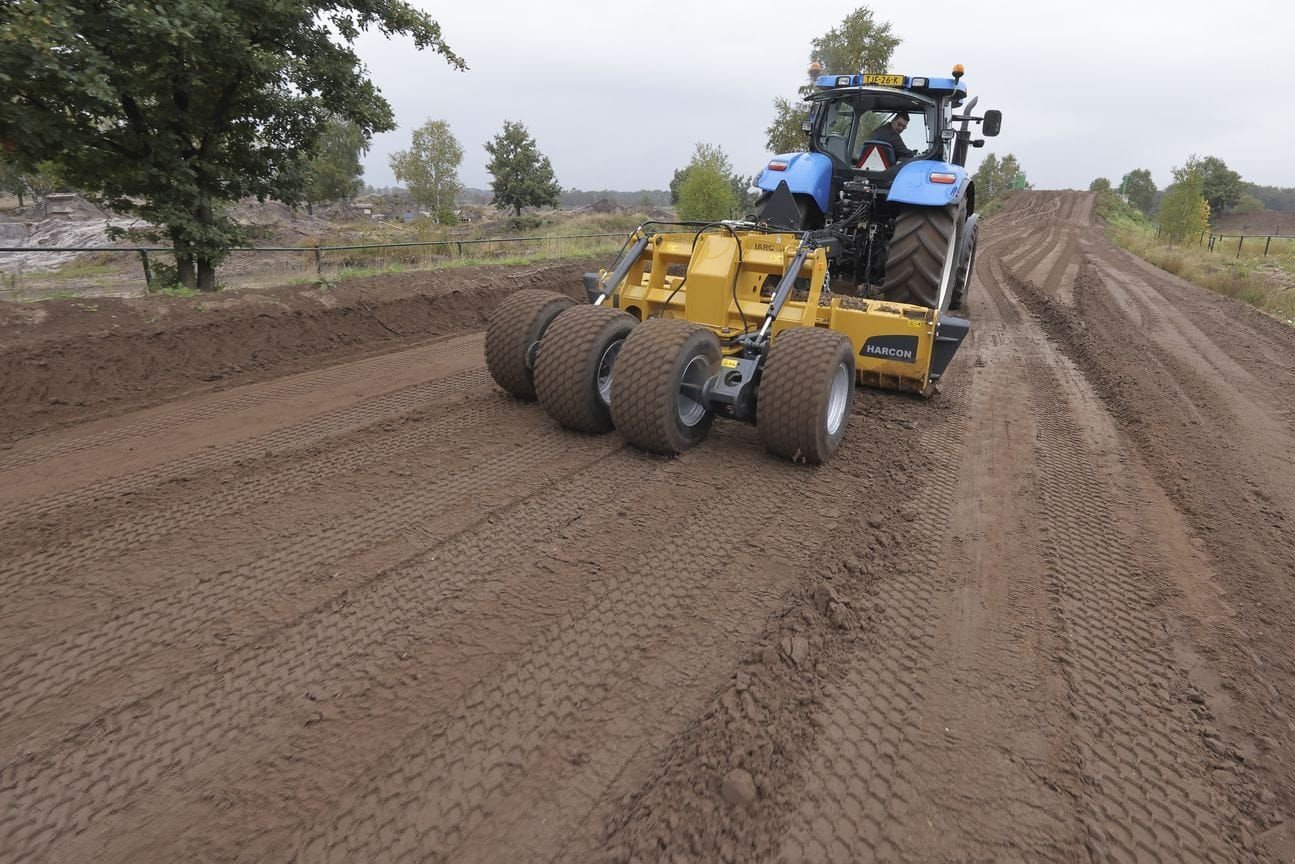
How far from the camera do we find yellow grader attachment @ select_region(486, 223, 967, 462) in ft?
14.0

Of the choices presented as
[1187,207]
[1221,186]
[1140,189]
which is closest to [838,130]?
[1187,207]

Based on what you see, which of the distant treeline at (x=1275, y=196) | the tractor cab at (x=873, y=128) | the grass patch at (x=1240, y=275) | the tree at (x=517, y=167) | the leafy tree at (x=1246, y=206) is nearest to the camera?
the tractor cab at (x=873, y=128)

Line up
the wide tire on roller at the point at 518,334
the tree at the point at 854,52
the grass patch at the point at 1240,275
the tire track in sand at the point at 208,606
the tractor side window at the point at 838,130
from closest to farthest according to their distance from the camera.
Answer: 1. the tire track in sand at the point at 208,606
2. the wide tire on roller at the point at 518,334
3. the tractor side window at the point at 838,130
4. the grass patch at the point at 1240,275
5. the tree at the point at 854,52

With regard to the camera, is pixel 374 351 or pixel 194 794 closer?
pixel 194 794

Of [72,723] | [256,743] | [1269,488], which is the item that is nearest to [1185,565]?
[1269,488]

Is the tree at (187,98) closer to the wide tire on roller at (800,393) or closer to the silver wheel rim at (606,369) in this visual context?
the silver wheel rim at (606,369)

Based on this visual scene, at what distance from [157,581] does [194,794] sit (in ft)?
4.50

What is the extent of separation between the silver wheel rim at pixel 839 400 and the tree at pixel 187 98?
22.4ft

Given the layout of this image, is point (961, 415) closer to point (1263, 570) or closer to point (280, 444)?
point (1263, 570)

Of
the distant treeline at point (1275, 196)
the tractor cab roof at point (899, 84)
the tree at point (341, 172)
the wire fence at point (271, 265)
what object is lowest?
the wire fence at point (271, 265)

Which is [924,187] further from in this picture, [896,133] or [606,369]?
[606,369]

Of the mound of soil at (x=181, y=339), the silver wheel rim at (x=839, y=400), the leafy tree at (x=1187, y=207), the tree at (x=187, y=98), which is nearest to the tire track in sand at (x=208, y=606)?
the silver wheel rim at (x=839, y=400)

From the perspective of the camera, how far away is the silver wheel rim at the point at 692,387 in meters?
4.46

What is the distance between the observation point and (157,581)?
9.99ft
